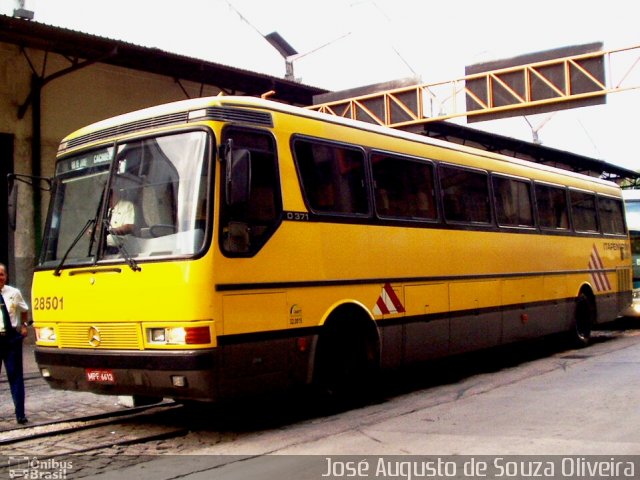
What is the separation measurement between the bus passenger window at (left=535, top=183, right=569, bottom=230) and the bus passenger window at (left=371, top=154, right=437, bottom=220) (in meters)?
3.74

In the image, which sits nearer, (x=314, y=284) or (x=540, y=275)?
(x=314, y=284)

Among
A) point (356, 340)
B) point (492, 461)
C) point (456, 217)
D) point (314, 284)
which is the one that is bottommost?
point (492, 461)

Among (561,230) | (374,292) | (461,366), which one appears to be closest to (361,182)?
(374,292)

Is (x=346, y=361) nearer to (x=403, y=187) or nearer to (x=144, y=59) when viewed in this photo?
(x=403, y=187)

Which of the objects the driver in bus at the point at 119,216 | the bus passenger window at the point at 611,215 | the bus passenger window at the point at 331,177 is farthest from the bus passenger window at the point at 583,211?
the driver in bus at the point at 119,216

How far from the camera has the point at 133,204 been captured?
7867 mm

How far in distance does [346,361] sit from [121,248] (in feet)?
9.48

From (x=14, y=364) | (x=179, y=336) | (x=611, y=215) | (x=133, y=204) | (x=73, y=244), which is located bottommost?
(x=14, y=364)

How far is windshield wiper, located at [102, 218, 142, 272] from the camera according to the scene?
757 centimetres

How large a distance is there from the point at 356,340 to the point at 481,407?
1.57 meters

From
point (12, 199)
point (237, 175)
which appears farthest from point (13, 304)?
point (237, 175)

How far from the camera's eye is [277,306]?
316 inches

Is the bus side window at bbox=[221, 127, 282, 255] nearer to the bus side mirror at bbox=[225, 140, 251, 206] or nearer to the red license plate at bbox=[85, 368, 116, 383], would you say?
the bus side mirror at bbox=[225, 140, 251, 206]

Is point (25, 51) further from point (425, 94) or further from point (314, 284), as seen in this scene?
point (314, 284)
